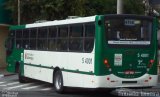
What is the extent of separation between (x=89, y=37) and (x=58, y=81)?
2.92m

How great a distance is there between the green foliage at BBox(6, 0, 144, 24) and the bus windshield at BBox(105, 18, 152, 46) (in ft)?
44.9

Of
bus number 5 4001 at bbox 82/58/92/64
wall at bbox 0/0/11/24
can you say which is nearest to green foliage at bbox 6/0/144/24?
wall at bbox 0/0/11/24

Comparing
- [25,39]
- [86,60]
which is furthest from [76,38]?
[25,39]

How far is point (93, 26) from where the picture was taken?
14.9 meters

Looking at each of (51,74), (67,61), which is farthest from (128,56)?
(51,74)

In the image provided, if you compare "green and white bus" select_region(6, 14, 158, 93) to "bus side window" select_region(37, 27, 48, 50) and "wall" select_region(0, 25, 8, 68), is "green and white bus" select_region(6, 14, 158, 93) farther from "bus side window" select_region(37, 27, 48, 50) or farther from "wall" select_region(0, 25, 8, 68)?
"wall" select_region(0, 25, 8, 68)

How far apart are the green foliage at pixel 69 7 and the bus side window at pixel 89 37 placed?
1350cm

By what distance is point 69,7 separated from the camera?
30.2 m

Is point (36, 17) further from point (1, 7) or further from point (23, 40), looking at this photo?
point (23, 40)

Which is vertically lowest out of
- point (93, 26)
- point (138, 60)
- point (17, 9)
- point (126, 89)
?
point (126, 89)

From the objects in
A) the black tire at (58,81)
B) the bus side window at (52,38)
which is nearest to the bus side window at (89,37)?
the black tire at (58,81)

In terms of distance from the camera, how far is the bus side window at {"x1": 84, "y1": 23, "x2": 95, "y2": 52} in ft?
49.0

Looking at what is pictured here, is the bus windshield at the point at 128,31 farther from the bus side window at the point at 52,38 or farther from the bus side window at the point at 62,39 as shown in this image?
the bus side window at the point at 52,38

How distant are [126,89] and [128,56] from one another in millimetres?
1199
